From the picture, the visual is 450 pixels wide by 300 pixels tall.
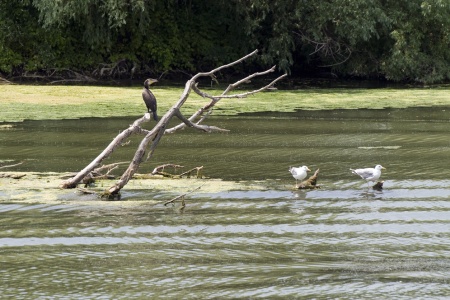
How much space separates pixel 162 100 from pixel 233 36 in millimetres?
9971

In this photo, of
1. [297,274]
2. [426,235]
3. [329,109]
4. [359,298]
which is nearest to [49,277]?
[297,274]

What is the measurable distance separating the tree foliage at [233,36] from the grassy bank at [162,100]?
2.42 m

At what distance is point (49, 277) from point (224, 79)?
2437 cm

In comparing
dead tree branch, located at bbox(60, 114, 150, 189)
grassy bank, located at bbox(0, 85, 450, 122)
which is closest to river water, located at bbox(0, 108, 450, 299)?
dead tree branch, located at bbox(60, 114, 150, 189)

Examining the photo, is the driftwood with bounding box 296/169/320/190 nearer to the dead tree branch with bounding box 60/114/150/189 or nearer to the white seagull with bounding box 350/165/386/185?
the white seagull with bounding box 350/165/386/185

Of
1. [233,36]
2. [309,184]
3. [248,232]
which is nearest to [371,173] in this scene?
[309,184]

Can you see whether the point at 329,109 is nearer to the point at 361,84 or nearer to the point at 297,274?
the point at 361,84

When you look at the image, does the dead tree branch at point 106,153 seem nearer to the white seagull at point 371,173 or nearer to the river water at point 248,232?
the river water at point 248,232

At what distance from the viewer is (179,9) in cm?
3334

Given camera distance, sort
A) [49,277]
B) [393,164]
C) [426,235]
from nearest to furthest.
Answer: [49,277], [426,235], [393,164]

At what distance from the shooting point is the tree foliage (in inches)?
1179

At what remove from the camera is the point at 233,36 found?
33.3 metres

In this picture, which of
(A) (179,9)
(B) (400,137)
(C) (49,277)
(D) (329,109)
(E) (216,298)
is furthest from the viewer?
(A) (179,9)

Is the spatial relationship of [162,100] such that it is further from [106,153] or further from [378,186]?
[106,153]
